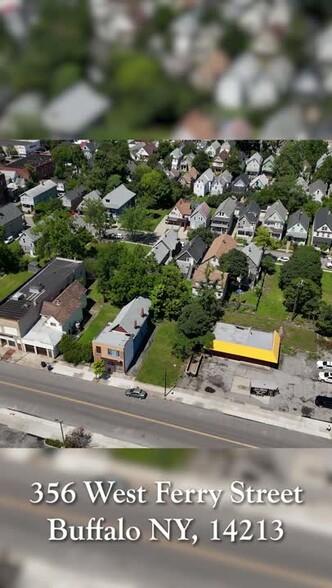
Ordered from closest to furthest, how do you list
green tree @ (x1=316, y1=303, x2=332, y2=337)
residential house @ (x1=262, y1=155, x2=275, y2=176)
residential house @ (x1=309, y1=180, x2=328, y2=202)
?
1. green tree @ (x1=316, y1=303, x2=332, y2=337)
2. residential house @ (x1=309, y1=180, x2=328, y2=202)
3. residential house @ (x1=262, y1=155, x2=275, y2=176)

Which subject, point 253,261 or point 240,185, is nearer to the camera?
point 253,261

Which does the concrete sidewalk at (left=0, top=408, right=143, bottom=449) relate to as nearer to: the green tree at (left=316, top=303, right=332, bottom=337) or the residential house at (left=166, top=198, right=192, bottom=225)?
the green tree at (left=316, top=303, right=332, bottom=337)

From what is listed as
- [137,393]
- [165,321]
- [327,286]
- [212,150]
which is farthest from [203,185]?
[137,393]

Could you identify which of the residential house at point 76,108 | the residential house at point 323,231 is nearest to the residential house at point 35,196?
the residential house at point 323,231

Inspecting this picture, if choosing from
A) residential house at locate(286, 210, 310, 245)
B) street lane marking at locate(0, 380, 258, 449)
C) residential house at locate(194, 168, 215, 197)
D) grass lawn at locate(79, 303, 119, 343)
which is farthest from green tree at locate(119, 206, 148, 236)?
street lane marking at locate(0, 380, 258, 449)

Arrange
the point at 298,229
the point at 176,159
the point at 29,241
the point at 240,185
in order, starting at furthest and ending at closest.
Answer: the point at 176,159
the point at 240,185
the point at 298,229
the point at 29,241

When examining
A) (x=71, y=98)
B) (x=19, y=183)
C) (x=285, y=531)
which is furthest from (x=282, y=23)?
(x=19, y=183)

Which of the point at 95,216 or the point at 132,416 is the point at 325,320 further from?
the point at 95,216

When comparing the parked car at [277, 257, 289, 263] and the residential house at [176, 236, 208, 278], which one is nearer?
the residential house at [176, 236, 208, 278]
